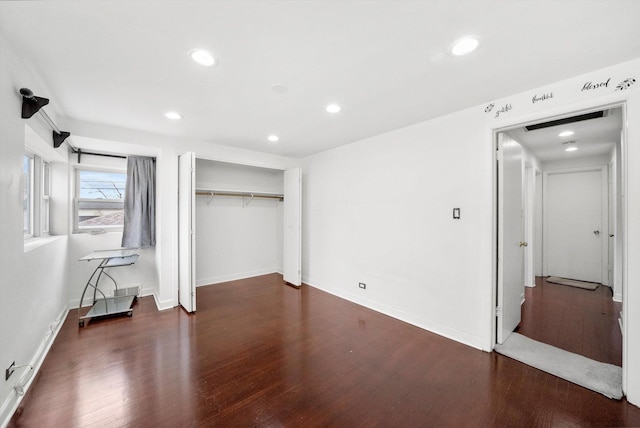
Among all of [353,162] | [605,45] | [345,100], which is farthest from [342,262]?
[605,45]

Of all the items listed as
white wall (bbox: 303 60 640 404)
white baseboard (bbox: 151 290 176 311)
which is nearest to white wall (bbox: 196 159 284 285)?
white baseboard (bbox: 151 290 176 311)

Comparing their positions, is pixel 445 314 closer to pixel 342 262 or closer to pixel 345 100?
pixel 342 262

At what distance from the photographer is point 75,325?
119 inches

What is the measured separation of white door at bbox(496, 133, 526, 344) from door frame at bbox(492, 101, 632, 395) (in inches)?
2.5

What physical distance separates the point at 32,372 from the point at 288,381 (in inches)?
81.6

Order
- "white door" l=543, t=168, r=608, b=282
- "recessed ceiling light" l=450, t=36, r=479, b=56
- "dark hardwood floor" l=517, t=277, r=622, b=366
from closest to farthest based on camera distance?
"recessed ceiling light" l=450, t=36, r=479, b=56 → "dark hardwood floor" l=517, t=277, r=622, b=366 → "white door" l=543, t=168, r=608, b=282

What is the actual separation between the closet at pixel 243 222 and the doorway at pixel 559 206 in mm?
3011

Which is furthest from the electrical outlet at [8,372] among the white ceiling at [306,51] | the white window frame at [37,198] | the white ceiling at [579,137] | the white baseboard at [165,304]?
the white ceiling at [579,137]

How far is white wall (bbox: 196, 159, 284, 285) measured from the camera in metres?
4.69

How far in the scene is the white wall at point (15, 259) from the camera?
5.24ft

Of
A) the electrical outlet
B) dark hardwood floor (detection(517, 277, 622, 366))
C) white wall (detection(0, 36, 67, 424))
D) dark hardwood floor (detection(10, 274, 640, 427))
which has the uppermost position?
white wall (detection(0, 36, 67, 424))

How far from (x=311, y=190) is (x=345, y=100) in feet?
7.94

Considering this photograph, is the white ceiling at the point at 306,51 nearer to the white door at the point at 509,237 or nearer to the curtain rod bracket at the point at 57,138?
the curtain rod bracket at the point at 57,138

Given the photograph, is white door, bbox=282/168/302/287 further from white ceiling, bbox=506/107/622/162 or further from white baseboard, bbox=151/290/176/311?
white ceiling, bbox=506/107/622/162
